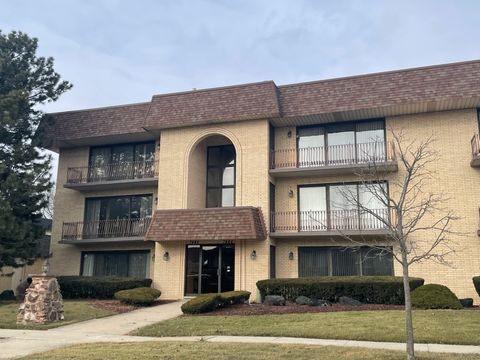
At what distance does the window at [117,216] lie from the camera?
77.4 feet

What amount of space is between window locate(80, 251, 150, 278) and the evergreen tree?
3304mm

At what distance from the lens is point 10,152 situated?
21562 mm

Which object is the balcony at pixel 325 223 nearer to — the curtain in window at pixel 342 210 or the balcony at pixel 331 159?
the curtain in window at pixel 342 210

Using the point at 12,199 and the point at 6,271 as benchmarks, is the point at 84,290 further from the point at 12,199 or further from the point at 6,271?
the point at 6,271

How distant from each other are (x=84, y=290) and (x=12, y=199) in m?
5.27

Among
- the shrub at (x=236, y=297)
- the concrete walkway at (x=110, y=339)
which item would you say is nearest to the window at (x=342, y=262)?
the shrub at (x=236, y=297)

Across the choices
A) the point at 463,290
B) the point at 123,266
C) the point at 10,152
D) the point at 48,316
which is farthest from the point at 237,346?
the point at 10,152

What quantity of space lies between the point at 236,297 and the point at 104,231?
1020cm

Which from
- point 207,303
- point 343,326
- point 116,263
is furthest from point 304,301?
point 116,263

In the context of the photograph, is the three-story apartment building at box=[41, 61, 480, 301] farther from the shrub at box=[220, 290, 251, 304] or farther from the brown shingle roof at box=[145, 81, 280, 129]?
the shrub at box=[220, 290, 251, 304]

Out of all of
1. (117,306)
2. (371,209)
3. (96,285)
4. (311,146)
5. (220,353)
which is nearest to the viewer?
(220,353)

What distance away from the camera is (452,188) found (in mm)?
18984

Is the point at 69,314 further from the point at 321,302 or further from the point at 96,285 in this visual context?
the point at 321,302

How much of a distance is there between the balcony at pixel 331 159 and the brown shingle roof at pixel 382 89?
1923mm
